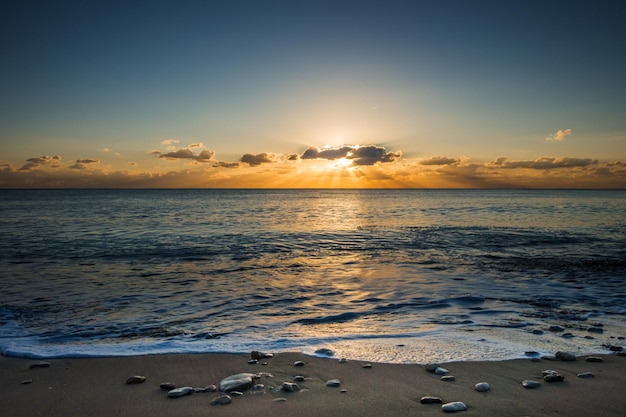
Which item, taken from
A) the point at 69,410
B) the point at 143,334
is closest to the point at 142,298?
A: the point at 143,334

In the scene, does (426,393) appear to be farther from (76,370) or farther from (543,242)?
(543,242)

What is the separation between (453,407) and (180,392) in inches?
130

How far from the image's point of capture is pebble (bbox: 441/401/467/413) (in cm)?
453

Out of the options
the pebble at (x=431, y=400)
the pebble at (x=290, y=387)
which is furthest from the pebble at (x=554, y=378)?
the pebble at (x=290, y=387)

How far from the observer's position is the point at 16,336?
25.6 ft

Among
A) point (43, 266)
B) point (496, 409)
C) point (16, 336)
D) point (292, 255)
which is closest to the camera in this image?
point (496, 409)

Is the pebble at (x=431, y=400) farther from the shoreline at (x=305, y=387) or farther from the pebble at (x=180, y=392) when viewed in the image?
the pebble at (x=180, y=392)

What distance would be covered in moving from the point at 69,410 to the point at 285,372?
2724 millimetres

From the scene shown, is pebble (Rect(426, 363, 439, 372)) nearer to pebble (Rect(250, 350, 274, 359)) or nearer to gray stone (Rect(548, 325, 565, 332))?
pebble (Rect(250, 350, 274, 359))

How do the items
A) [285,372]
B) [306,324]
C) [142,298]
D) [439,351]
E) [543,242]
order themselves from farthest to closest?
[543,242] < [142,298] < [306,324] < [439,351] < [285,372]

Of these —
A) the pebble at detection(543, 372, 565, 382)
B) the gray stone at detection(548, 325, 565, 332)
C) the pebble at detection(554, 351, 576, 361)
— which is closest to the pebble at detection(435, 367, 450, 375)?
the pebble at detection(543, 372, 565, 382)

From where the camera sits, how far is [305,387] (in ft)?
17.4

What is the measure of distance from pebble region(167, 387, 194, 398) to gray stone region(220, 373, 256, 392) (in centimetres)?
40

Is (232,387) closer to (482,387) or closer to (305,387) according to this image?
(305,387)
